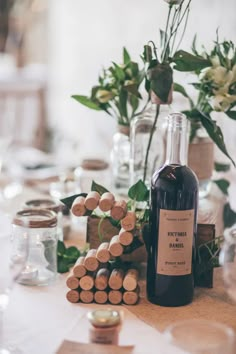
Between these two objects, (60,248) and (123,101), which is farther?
(123,101)

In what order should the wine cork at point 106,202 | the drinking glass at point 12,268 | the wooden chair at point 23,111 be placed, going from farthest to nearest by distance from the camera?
1. the wooden chair at point 23,111
2. the wine cork at point 106,202
3. the drinking glass at point 12,268

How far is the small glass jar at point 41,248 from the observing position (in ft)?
4.61

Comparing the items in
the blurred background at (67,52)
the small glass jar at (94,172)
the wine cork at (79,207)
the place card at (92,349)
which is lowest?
the place card at (92,349)

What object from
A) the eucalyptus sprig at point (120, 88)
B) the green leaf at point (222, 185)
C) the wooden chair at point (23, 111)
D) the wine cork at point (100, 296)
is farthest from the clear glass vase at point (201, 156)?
the wooden chair at point (23, 111)

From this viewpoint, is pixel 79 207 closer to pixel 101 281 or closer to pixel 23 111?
pixel 101 281

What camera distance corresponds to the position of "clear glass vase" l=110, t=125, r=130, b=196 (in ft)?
5.79

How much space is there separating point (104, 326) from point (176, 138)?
0.38m

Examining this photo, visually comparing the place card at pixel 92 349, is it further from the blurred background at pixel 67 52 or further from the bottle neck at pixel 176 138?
the blurred background at pixel 67 52

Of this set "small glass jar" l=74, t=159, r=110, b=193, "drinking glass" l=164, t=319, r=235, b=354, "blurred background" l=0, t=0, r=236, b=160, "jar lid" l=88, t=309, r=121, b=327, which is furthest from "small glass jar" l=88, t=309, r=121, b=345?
"blurred background" l=0, t=0, r=236, b=160

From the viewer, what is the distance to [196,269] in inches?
54.0

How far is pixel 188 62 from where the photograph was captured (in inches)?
56.4

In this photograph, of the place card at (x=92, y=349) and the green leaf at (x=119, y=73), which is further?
the green leaf at (x=119, y=73)

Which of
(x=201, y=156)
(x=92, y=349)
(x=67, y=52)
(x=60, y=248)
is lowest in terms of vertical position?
(x=92, y=349)

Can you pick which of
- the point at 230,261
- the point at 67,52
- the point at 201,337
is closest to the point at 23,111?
the point at 67,52
